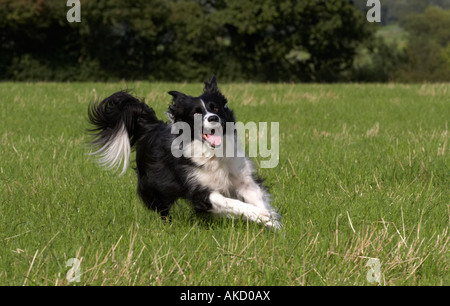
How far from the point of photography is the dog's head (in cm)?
479

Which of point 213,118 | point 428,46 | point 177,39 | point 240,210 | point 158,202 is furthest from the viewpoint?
point 428,46

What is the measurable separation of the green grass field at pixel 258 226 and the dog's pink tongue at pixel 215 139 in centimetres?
64

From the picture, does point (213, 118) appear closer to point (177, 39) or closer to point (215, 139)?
point (215, 139)

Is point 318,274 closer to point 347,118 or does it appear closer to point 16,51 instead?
point 347,118

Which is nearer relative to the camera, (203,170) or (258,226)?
(258,226)

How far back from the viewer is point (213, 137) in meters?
4.86

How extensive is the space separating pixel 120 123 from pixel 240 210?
190 centimetres

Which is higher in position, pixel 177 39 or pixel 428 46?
pixel 177 39

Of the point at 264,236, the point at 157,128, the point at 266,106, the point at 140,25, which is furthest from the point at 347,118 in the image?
the point at 140,25

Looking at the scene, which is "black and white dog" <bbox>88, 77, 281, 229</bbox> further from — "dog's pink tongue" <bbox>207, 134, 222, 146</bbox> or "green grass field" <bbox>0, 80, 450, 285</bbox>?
"green grass field" <bbox>0, 80, 450, 285</bbox>

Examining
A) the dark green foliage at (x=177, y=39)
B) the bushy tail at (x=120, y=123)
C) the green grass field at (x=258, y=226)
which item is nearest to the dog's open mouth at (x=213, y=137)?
the green grass field at (x=258, y=226)

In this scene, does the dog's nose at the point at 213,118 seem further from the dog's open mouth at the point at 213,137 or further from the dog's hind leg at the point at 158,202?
the dog's hind leg at the point at 158,202

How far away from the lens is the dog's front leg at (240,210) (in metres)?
4.45

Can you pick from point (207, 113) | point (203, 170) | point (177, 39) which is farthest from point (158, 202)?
point (177, 39)
